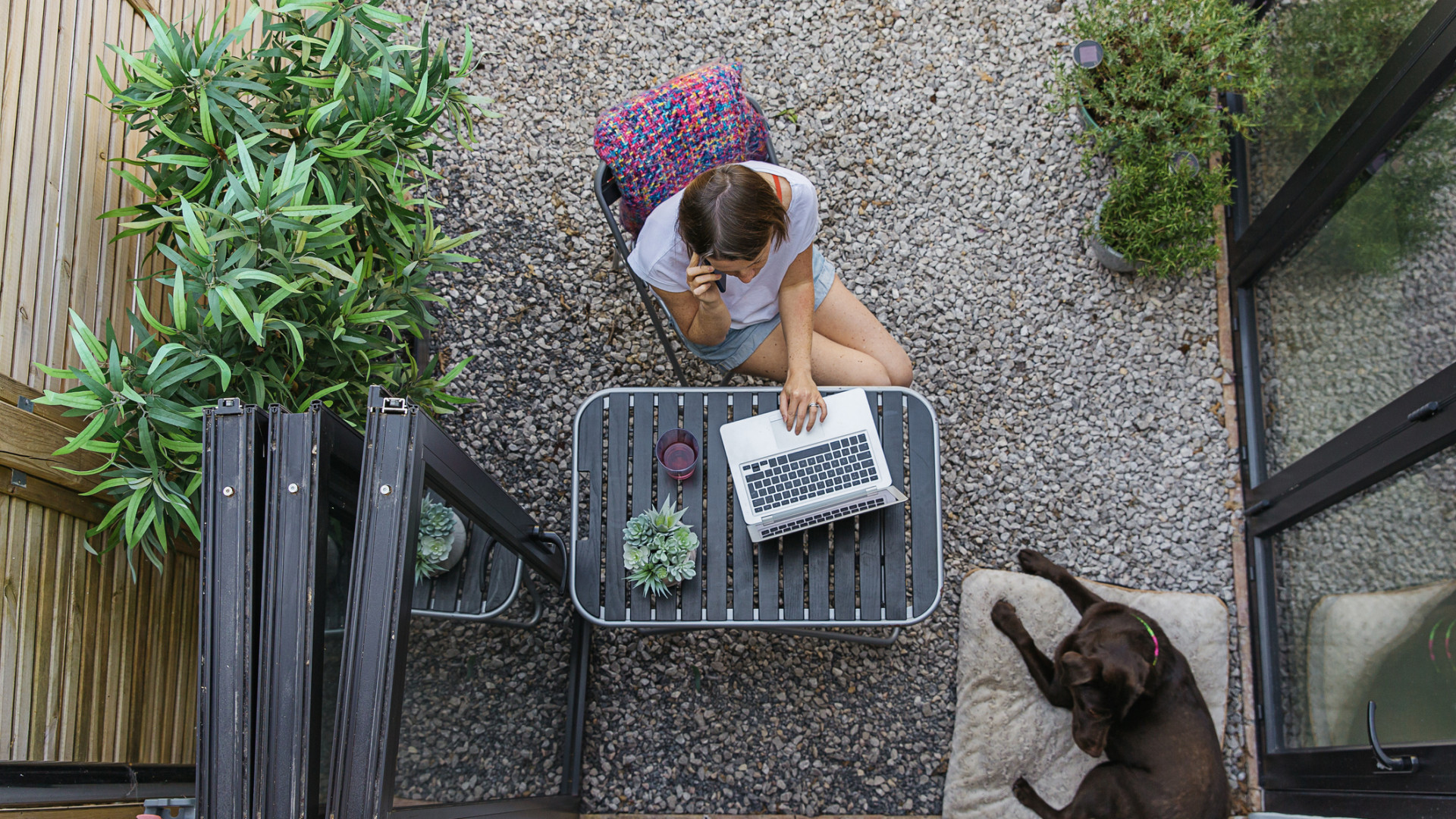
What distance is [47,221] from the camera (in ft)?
5.94

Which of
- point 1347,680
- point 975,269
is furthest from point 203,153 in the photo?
point 1347,680

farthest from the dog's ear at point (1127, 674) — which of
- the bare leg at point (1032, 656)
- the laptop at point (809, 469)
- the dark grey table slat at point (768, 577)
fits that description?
the dark grey table slat at point (768, 577)

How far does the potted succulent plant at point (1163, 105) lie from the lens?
2766mm

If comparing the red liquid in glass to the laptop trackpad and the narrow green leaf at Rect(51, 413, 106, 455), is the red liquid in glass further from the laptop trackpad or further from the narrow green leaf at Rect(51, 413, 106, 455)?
the narrow green leaf at Rect(51, 413, 106, 455)

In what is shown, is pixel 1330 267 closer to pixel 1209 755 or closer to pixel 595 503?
pixel 1209 755

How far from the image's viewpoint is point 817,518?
2.09 meters

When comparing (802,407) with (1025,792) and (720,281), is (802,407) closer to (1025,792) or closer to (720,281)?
(720,281)

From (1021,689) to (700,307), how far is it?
1.68 meters

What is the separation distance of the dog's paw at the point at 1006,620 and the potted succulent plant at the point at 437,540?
69.9 inches

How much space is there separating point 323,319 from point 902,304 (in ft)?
6.52

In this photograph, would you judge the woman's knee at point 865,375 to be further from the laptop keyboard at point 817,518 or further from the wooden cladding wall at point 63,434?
the wooden cladding wall at point 63,434

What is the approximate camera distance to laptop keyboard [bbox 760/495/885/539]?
6.84 feet

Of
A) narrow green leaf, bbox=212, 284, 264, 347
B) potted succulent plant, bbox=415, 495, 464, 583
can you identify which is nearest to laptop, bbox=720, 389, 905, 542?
potted succulent plant, bbox=415, 495, 464, 583

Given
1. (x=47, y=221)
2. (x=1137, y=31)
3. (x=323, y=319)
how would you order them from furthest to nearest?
(x=1137, y=31)
(x=323, y=319)
(x=47, y=221)
